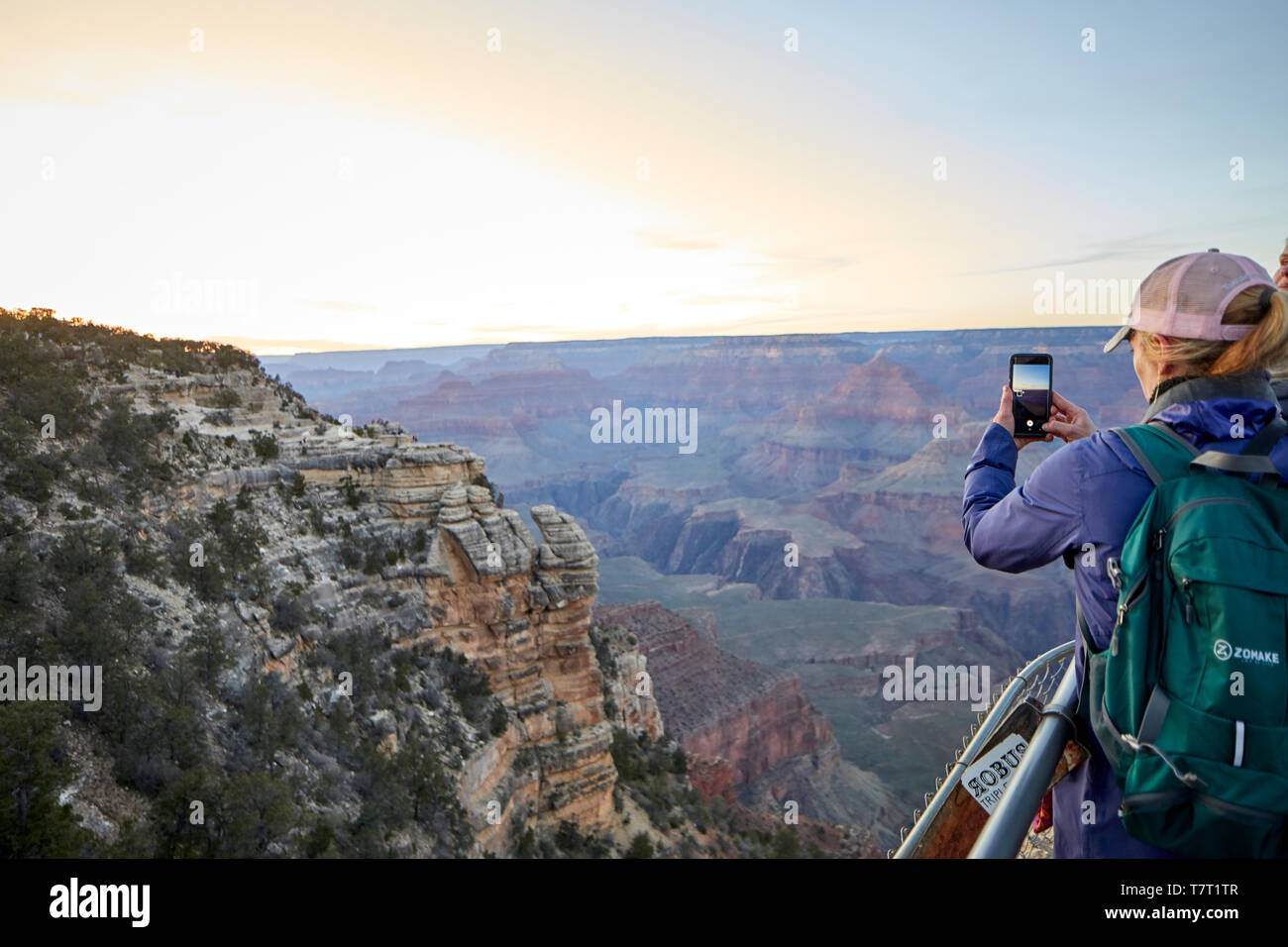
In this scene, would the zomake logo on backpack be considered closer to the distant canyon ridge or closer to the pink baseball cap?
the pink baseball cap

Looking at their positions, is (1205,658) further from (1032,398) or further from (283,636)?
(283,636)

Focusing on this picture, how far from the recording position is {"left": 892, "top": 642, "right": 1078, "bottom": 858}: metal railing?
172 cm

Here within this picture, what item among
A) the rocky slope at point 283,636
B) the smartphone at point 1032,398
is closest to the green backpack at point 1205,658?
the smartphone at point 1032,398

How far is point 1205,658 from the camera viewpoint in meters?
1.64

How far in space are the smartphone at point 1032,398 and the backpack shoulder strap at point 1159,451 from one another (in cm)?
65

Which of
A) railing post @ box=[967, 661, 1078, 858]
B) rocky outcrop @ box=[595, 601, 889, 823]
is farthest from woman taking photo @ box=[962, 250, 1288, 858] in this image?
rocky outcrop @ box=[595, 601, 889, 823]

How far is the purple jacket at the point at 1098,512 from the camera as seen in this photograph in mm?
1829

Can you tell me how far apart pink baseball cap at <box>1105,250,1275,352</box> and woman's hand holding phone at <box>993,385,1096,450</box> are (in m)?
0.55

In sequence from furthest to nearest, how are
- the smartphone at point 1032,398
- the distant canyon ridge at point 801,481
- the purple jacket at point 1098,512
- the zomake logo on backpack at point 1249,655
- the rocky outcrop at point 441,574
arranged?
the distant canyon ridge at point 801,481 < the rocky outcrop at point 441,574 < the smartphone at point 1032,398 < the purple jacket at point 1098,512 < the zomake logo on backpack at point 1249,655

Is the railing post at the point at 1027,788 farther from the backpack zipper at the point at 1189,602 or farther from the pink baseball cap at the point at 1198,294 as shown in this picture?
the pink baseball cap at the point at 1198,294

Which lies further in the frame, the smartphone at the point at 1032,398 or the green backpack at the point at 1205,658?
the smartphone at the point at 1032,398

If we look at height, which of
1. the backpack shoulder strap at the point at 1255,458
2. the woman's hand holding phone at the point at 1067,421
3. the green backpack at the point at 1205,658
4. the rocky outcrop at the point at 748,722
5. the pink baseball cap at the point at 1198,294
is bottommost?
the rocky outcrop at the point at 748,722

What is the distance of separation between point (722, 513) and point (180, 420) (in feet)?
304
